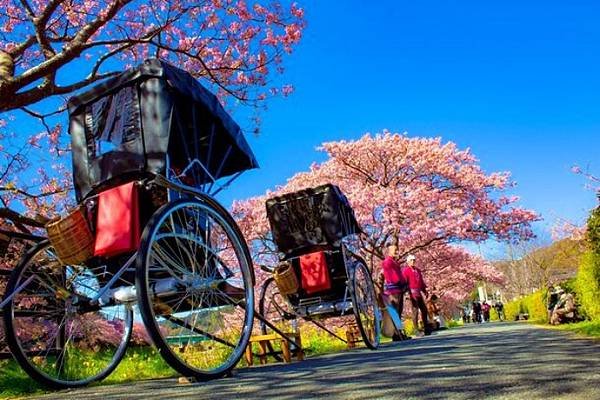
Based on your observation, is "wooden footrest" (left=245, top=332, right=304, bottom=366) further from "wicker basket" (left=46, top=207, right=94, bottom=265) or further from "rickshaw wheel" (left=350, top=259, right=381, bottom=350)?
"wicker basket" (left=46, top=207, right=94, bottom=265)

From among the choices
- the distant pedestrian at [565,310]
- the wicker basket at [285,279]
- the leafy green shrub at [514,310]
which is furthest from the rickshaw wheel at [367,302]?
the leafy green shrub at [514,310]

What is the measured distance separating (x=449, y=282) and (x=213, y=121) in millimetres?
24132

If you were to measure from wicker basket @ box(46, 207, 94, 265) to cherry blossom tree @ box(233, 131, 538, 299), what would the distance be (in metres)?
15.6

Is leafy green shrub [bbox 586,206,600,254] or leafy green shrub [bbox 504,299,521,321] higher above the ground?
leafy green shrub [bbox 586,206,600,254]

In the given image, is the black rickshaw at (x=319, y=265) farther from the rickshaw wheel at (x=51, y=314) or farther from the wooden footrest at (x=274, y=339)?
the rickshaw wheel at (x=51, y=314)

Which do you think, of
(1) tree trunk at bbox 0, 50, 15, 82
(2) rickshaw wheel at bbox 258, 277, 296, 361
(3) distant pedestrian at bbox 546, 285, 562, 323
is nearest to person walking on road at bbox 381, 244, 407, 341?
(2) rickshaw wheel at bbox 258, 277, 296, 361

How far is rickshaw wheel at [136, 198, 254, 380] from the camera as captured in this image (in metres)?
3.01

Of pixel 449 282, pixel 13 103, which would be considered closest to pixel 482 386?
pixel 13 103

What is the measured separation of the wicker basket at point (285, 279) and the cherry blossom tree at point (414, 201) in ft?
41.5

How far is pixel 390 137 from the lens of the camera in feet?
77.4

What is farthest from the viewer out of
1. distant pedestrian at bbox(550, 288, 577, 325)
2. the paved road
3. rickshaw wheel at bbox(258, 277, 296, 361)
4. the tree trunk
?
distant pedestrian at bbox(550, 288, 577, 325)

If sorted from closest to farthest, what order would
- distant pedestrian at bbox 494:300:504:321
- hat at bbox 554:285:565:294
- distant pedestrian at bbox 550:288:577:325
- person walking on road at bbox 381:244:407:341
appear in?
person walking on road at bbox 381:244:407:341, distant pedestrian at bbox 550:288:577:325, hat at bbox 554:285:565:294, distant pedestrian at bbox 494:300:504:321

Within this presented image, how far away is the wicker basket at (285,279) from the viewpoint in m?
5.81

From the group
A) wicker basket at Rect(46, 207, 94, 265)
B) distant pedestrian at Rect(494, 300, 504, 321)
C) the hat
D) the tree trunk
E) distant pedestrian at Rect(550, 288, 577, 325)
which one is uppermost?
the tree trunk
